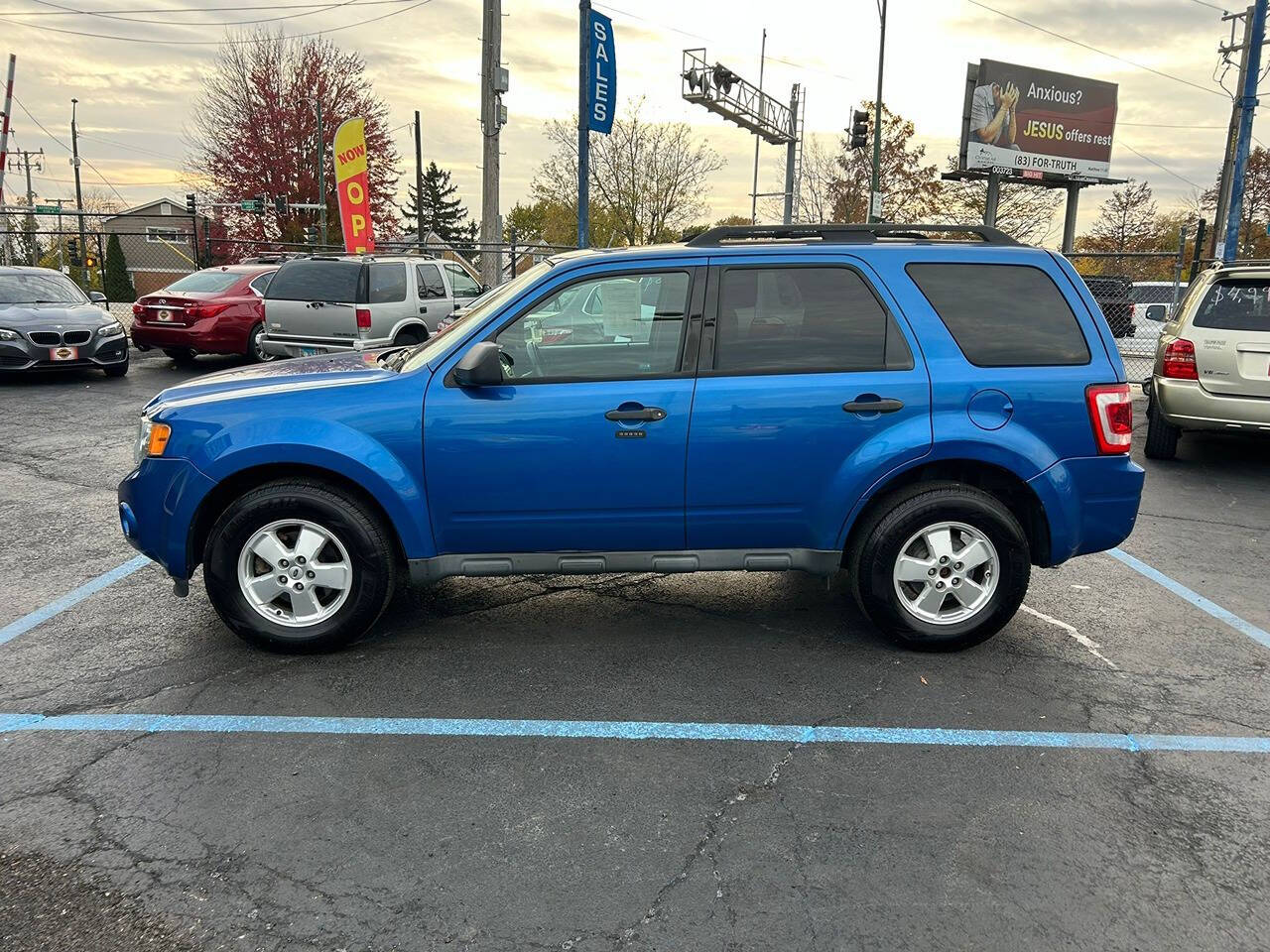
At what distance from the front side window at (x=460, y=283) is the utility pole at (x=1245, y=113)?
12.5m

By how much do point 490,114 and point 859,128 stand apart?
12.3 metres

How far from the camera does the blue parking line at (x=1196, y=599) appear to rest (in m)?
4.73

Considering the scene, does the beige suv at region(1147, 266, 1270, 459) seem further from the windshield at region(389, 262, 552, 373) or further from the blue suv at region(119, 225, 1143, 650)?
the windshield at region(389, 262, 552, 373)

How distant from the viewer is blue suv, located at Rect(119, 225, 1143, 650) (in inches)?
162

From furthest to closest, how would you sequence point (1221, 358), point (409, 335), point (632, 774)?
point (409, 335), point (1221, 358), point (632, 774)

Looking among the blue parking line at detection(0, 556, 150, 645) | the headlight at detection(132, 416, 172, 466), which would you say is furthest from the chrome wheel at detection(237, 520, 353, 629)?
the blue parking line at detection(0, 556, 150, 645)

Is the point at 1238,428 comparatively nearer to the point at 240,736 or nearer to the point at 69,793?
the point at 240,736

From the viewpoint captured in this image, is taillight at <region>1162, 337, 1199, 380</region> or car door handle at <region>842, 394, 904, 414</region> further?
taillight at <region>1162, 337, 1199, 380</region>

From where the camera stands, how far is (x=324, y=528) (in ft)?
13.7

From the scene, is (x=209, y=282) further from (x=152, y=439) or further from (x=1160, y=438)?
(x=1160, y=438)

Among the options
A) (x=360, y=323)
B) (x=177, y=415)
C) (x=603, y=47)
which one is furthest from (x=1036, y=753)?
(x=603, y=47)

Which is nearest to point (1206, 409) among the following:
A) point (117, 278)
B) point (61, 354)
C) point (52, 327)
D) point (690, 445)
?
point (690, 445)

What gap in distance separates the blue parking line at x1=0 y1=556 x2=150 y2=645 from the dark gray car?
27.4 feet

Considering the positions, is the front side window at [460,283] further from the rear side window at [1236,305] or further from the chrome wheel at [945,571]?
the chrome wheel at [945,571]
